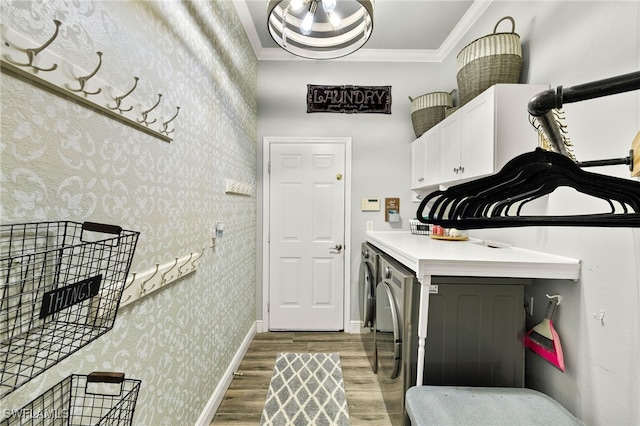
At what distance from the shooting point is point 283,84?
9.45ft

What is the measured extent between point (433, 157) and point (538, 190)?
6.36 ft

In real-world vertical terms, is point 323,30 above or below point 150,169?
above

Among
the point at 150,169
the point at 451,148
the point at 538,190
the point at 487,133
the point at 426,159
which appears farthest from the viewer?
the point at 426,159

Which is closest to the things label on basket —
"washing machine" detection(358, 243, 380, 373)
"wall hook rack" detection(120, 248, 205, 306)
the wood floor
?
"wall hook rack" detection(120, 248, 205, 306)

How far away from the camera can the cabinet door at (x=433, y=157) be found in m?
2.23

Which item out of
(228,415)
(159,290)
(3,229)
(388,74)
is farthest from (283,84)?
(228,415)

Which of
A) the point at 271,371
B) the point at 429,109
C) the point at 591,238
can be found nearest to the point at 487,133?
the point at 591,238

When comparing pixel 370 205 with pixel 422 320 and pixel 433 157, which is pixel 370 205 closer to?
pixel 433 157

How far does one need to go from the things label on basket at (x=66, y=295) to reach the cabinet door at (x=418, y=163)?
98.2 inches

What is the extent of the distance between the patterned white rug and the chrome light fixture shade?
7.39 feet

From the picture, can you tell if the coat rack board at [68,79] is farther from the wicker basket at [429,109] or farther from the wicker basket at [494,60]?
the wicker basket at [429,109]

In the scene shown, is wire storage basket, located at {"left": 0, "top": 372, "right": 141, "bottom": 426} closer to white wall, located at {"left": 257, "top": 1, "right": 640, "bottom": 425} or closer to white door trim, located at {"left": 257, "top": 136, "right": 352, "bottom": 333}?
white wall, located at {"left": 257, "top": 1, "right": 640, "bottom": 425}

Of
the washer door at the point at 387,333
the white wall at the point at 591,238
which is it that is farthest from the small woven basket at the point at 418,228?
the washer door at the point at 387,333

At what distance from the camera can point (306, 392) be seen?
196 centimetres
